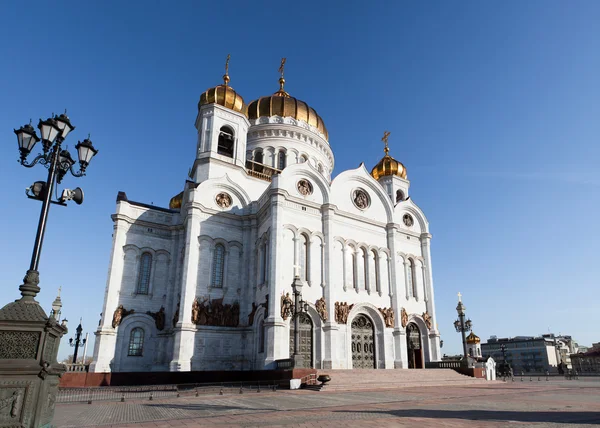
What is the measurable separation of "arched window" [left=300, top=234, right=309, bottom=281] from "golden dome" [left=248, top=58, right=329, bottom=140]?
14717 mm

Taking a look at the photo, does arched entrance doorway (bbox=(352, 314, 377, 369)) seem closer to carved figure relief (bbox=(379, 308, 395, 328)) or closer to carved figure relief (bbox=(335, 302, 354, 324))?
carved figure relief (bbox=(379, 308, 395, 328))

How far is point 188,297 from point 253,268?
487 centimetres

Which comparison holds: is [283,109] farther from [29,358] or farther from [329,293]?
[29,358]

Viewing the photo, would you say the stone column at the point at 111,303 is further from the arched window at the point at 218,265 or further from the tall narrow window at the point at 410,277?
the tall narrow window at the point at 410,277

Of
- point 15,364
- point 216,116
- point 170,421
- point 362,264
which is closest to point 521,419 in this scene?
point 170,421

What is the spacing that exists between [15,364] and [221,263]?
22.0 m

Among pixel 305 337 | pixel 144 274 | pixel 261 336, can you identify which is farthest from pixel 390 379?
pixel 144 274

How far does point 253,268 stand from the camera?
27.7 meters

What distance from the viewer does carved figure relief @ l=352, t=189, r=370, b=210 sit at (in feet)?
102

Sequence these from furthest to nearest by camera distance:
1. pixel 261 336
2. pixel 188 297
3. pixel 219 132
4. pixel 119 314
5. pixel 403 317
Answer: pixel 219 132, pixel 403 317, pixel 119 314, pixel 261 336, pixel 188 297

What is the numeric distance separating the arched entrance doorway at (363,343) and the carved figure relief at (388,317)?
3.44 ft

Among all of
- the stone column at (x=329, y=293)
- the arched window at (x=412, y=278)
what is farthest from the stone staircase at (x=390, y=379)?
the arched window at (x=412, y=278)

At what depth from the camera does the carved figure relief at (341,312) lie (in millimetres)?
26203

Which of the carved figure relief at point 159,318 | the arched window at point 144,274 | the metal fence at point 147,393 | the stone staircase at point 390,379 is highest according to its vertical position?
the arched window at point 144,274
